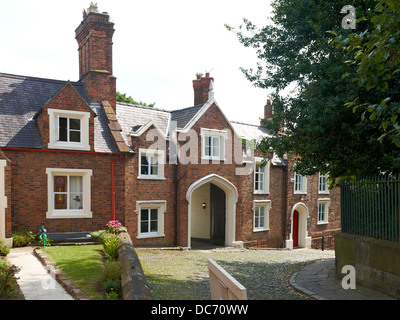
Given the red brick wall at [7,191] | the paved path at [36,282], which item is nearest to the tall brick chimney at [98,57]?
the red brick wall at [7,191]

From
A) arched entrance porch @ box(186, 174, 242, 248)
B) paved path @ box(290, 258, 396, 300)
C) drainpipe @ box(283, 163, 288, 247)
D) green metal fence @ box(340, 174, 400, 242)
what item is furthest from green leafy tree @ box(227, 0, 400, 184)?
drainpipe @ box(283, 163, 288, 247)

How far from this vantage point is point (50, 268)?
1067 centimetres

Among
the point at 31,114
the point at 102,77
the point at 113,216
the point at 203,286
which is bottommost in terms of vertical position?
the point at 203,286

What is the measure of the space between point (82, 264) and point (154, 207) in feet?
29.3

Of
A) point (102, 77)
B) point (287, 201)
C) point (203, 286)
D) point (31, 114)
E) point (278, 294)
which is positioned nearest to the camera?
point (278, 294)

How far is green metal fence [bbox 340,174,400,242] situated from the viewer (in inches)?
355

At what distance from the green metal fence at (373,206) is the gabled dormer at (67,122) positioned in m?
11.8

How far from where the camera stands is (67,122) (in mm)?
17297

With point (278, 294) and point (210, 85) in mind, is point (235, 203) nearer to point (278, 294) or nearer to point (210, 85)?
point (210, 85)

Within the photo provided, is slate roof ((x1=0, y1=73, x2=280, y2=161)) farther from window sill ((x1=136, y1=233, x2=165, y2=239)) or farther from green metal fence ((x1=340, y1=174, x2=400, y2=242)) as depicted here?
green metal fence ((x1=340, y1=174, x2=400, y2=242))

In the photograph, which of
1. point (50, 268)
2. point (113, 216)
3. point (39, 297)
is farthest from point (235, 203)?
point (39, 297)

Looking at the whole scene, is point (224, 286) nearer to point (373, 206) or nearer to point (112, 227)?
point (373, 206)

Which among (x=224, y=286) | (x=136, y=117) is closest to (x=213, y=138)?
(x=136, y=117)

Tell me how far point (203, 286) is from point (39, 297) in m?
4.39
